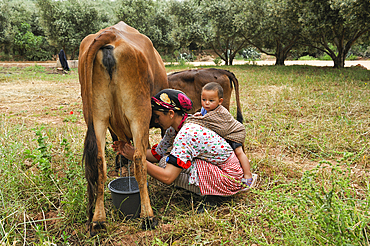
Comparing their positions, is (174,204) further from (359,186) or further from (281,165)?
(359,186)

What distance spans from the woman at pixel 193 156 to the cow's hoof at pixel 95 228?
26.0 inches

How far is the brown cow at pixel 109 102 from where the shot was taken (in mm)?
2383

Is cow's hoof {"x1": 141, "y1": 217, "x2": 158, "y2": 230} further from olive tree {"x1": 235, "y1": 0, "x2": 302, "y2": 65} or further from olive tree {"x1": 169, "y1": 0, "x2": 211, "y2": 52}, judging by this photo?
olive tree {"x1": 169, "y1": 0, "x2": 211, "y2": 52}

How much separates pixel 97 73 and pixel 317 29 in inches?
541

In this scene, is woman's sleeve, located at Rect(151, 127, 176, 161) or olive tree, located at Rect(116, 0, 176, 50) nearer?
woman's sleeve, located at Rect(151, 127, 176, 161)

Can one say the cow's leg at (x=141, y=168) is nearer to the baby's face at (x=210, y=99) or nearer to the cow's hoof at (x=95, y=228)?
the cow's hoof at (x=95, y=228)

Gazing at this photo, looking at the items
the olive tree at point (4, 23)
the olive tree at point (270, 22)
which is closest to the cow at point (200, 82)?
the olive tree at point (270, 22)

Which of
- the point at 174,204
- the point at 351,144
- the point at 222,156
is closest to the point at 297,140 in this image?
→ the point at 351,144

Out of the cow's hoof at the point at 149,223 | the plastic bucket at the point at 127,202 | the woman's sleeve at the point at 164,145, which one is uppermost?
the woman's sleeve at the point at 164,145

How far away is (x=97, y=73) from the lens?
2.43 m

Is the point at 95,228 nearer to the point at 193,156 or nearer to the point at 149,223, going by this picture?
the point at 149,223

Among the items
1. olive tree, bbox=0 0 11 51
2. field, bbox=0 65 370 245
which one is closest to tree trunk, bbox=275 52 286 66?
field, bbox=0 65 370 245

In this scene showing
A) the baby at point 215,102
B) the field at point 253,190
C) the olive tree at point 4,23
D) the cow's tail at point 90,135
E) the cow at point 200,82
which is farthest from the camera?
the olive tree at point 4,23

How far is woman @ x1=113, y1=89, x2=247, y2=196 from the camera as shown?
8.54ft
